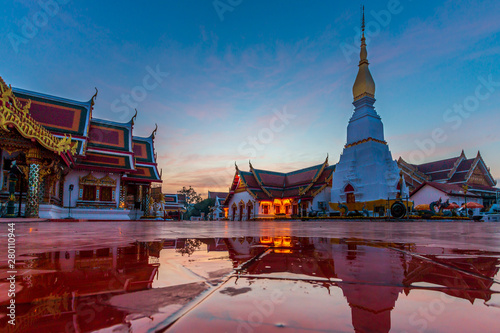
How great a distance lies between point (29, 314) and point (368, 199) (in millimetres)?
27865

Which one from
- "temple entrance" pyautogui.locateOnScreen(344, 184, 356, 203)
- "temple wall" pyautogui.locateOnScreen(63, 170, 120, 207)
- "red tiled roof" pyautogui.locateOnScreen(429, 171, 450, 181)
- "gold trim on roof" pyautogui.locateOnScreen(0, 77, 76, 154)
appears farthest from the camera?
"red tiled roof" pyautogui.locateOnScreen(429, 171, 450, 181)

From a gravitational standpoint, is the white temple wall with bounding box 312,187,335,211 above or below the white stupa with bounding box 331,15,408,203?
below

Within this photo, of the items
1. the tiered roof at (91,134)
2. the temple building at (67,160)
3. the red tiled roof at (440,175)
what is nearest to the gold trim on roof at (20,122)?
the temple building at (67,160)

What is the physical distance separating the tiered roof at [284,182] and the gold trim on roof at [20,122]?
75.7 feet

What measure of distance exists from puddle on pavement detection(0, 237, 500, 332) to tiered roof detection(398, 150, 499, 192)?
119 ft

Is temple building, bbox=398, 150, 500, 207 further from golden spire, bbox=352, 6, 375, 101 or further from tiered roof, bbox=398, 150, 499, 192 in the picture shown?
golden spire, bbox=352, 6, 375, 101

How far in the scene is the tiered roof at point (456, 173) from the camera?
33.2 metres

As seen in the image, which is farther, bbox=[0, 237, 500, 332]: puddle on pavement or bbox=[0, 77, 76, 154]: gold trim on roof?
bbox=[0, 77, 76, 154]: gold trim on roof

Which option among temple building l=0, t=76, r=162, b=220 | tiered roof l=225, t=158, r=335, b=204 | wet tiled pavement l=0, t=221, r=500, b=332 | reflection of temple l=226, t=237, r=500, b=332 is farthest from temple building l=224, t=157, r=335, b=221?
wet tiled pavement l=0, t=221, r=500, b=332

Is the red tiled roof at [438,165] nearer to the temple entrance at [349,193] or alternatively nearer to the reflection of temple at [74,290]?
the temple entrance at [349,193]

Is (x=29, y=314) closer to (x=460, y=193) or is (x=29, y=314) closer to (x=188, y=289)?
(x=188, y=289)

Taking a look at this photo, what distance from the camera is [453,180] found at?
112ft

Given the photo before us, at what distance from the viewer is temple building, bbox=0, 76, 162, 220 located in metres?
11.9

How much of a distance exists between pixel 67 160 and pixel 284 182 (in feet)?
87.1
